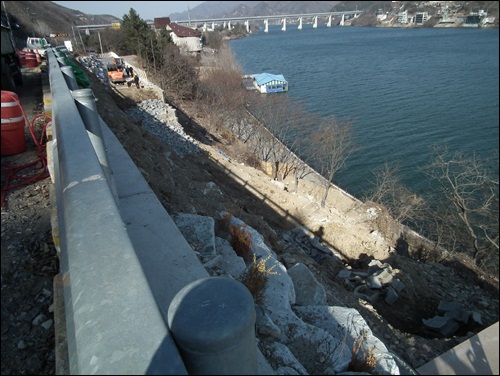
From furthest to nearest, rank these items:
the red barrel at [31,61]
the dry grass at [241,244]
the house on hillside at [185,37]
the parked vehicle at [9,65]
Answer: the house on hillside at [185,37] < the red barrel at [31,61] < the parked vehicle at [9,65] < the dry grass at [241,244]

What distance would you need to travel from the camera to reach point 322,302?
14.4ft

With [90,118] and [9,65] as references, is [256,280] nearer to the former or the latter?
[90,118]

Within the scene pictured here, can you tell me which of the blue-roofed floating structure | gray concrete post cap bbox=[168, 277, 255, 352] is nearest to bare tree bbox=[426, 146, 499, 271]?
gray concrete post cap bbox=[168, 277, 255, 352]

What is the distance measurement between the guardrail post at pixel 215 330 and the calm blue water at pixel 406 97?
71.6 ft

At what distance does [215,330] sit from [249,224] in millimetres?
6325

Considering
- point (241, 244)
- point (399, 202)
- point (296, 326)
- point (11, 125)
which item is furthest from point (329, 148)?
point (296, 326)

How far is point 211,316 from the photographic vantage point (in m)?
1.11

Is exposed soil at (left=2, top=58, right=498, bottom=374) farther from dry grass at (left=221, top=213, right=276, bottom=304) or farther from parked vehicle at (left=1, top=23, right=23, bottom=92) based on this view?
dry grass at (left=221, top=213, right=276, bottom=304)

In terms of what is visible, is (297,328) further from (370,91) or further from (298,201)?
(370,91)

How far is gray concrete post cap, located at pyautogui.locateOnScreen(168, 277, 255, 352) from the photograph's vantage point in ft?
3.49

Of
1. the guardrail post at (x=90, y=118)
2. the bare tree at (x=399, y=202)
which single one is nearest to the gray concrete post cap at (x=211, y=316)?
the guardrail post at (x=90, y=118)

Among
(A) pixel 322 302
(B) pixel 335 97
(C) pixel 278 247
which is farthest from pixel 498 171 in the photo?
(A) pixel 322 302

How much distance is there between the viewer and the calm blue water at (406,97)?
24.4 meters

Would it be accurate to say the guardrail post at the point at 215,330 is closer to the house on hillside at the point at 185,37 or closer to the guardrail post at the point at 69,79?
the guardrail post at the point at 69,79
